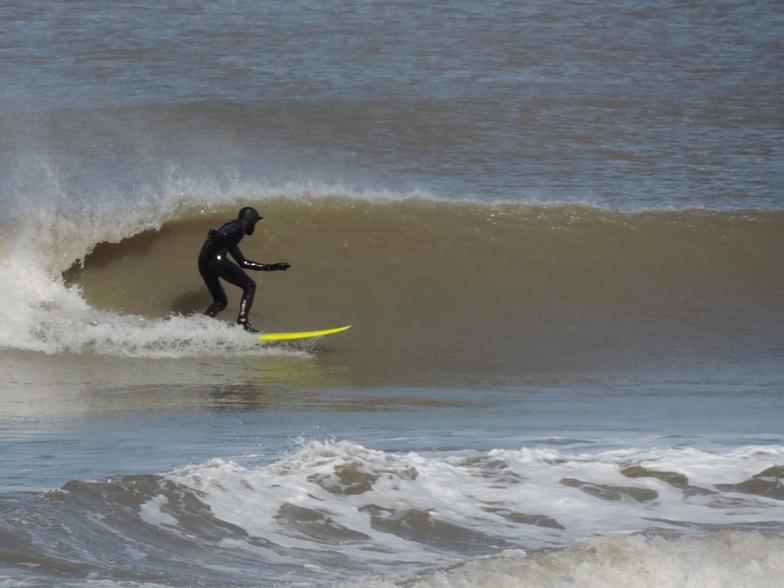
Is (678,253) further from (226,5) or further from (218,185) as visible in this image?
(226,5)

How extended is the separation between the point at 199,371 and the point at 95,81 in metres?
17.0

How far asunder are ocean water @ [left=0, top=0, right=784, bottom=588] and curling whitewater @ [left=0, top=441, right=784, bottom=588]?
0.06ft

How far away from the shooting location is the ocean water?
5723 millimetres

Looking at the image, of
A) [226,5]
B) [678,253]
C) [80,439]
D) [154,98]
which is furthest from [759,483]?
[226,5]

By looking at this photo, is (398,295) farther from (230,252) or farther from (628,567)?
(628,567)

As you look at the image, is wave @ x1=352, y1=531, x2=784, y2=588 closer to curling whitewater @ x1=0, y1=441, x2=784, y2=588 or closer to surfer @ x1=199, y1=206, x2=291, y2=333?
curling whitewater @ x1=0, y1=441, x2=784, y2=588

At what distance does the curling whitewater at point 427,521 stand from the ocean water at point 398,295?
0.02 metres

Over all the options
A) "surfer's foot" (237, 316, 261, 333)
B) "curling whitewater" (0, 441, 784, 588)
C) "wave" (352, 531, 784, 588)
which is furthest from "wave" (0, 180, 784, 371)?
"wave" (352, 531, 784, 588)

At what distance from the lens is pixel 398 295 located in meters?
13.6

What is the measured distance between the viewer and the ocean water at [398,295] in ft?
18.8

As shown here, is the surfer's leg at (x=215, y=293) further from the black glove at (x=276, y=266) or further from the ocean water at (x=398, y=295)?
the black glove at (x=276, y=266)

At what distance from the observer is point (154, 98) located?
2517cm

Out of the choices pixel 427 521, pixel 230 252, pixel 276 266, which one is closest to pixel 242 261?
pixel 230 252

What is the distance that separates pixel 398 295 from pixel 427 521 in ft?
25.6
